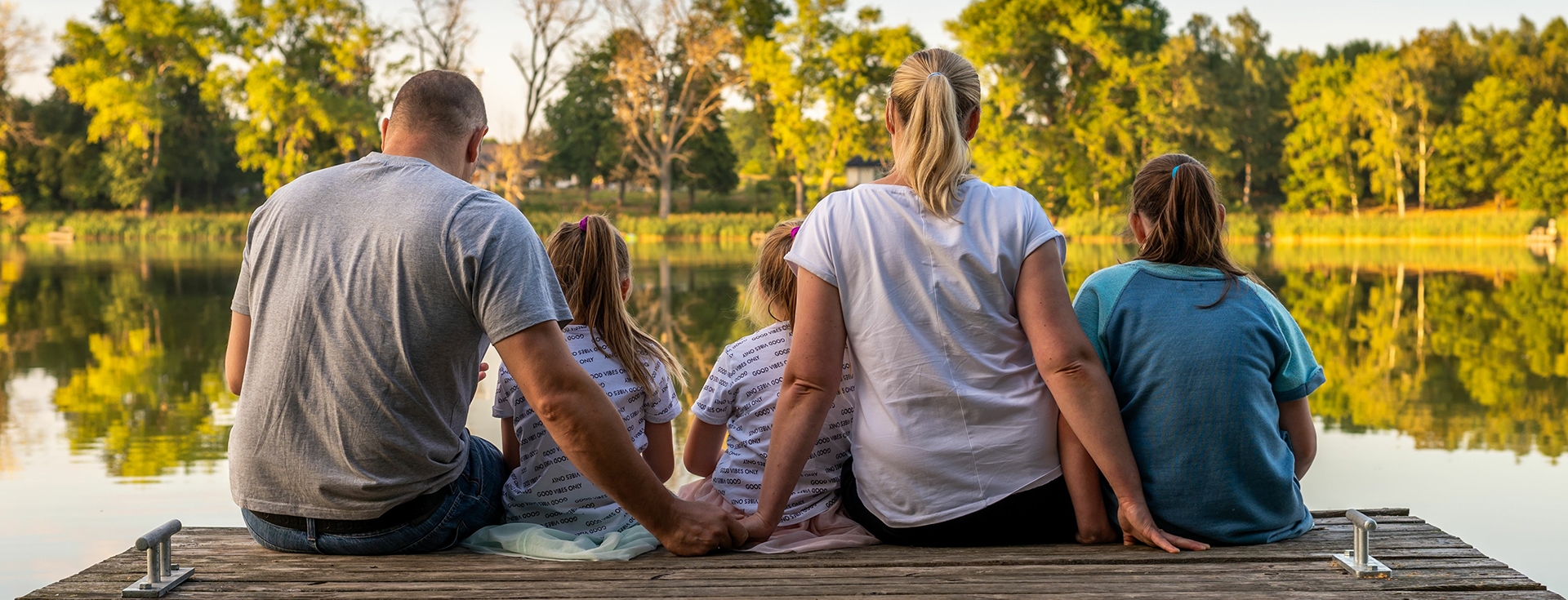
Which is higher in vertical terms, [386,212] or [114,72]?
[114,72]

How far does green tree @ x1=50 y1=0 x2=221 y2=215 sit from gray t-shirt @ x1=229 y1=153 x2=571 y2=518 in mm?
33499

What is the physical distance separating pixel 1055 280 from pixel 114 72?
1449 inches

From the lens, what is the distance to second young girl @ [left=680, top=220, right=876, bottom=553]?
7.89 ft

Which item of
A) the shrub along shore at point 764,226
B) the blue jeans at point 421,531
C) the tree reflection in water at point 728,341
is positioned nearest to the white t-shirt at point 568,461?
the blue jeans at point 421,531

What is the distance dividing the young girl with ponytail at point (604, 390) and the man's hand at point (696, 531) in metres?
0.17

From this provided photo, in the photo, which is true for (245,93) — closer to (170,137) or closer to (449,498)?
(170,137)

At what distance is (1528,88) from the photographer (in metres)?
34.0

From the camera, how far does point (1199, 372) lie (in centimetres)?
208

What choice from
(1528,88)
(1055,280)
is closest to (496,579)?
(1055,280)

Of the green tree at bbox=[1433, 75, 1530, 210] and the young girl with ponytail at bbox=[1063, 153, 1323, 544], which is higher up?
the green tree at bbox=[1433, 75, 1530, 210]

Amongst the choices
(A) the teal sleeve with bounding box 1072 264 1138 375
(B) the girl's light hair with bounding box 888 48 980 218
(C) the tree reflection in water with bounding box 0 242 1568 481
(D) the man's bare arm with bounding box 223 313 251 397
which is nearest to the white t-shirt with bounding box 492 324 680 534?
(D) the man's bare arm with bounding box 223 313 251 397

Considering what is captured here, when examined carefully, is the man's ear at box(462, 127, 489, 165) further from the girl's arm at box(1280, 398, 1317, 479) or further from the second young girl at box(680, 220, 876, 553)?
the girl's arm at box(1280, 398, 1317, 479)

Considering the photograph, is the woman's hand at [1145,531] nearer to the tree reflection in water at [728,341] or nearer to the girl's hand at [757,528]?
the girl's hand at [757,528]

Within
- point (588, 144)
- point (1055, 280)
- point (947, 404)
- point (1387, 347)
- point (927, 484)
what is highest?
point (588, 144)
